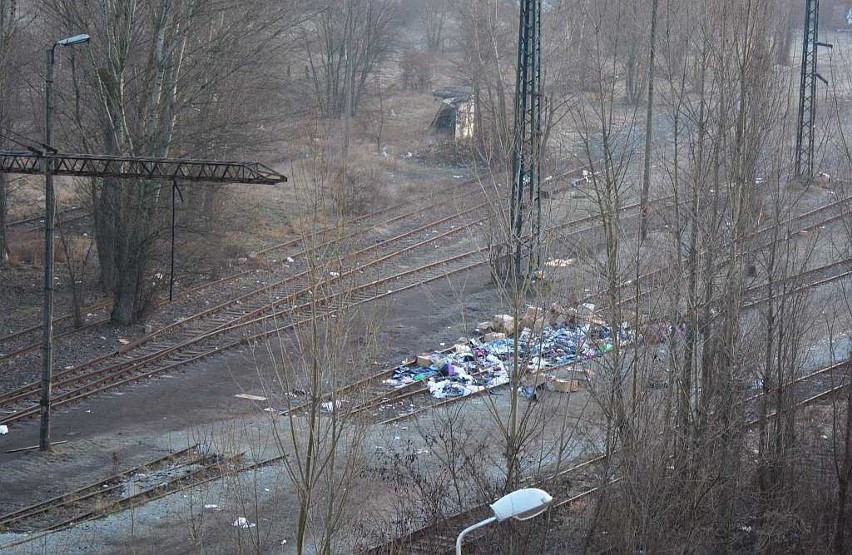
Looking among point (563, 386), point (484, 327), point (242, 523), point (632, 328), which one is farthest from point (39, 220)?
point (632, 328)

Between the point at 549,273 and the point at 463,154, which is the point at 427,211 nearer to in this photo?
the point at 463,154

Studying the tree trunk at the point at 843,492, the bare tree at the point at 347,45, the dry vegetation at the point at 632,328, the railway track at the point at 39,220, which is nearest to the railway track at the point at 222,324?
the dry vegetation at the point at 632,328

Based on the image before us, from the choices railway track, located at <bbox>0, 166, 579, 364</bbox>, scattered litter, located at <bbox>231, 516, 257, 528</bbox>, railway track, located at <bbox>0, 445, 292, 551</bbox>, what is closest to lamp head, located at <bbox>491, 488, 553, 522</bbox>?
scattered litter, located at <bbox>231, 516, 257, 528</bbox>

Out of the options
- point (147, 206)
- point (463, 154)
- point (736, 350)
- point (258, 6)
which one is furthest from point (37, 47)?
point (736, 350)

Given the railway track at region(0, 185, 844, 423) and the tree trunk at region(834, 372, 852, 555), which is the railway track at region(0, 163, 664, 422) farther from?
the tree trunk at region(834, 372, 852, 555)

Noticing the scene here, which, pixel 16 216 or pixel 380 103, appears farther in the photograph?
pixel 380 103

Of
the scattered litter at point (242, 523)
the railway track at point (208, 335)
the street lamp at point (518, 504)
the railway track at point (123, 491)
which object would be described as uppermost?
the street lamp at point (518, 504)

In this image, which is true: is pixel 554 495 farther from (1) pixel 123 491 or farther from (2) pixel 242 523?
(1) pixel 123 491

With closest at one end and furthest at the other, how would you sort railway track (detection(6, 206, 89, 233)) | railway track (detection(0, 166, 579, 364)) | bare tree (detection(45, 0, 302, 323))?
1. railway track (detection(0, 166, 579, 364))
2. bare tree (detection(45, 0, 302, 323))
3. railway track (detection(6, 206, 89, 233))

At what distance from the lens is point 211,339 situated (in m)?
19.1

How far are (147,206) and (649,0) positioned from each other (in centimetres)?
1205

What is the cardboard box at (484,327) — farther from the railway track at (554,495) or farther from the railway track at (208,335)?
the railway track at (554,495)

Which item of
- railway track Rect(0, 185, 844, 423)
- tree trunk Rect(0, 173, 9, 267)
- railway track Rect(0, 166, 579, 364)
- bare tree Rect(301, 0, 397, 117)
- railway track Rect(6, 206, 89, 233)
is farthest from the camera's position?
bare tree Rect(301, 0, 397, 117)

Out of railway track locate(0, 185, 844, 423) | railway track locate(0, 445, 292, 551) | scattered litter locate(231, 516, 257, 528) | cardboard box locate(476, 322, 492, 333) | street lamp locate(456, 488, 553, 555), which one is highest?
street lamp locate(456, 488, 553, 555)
